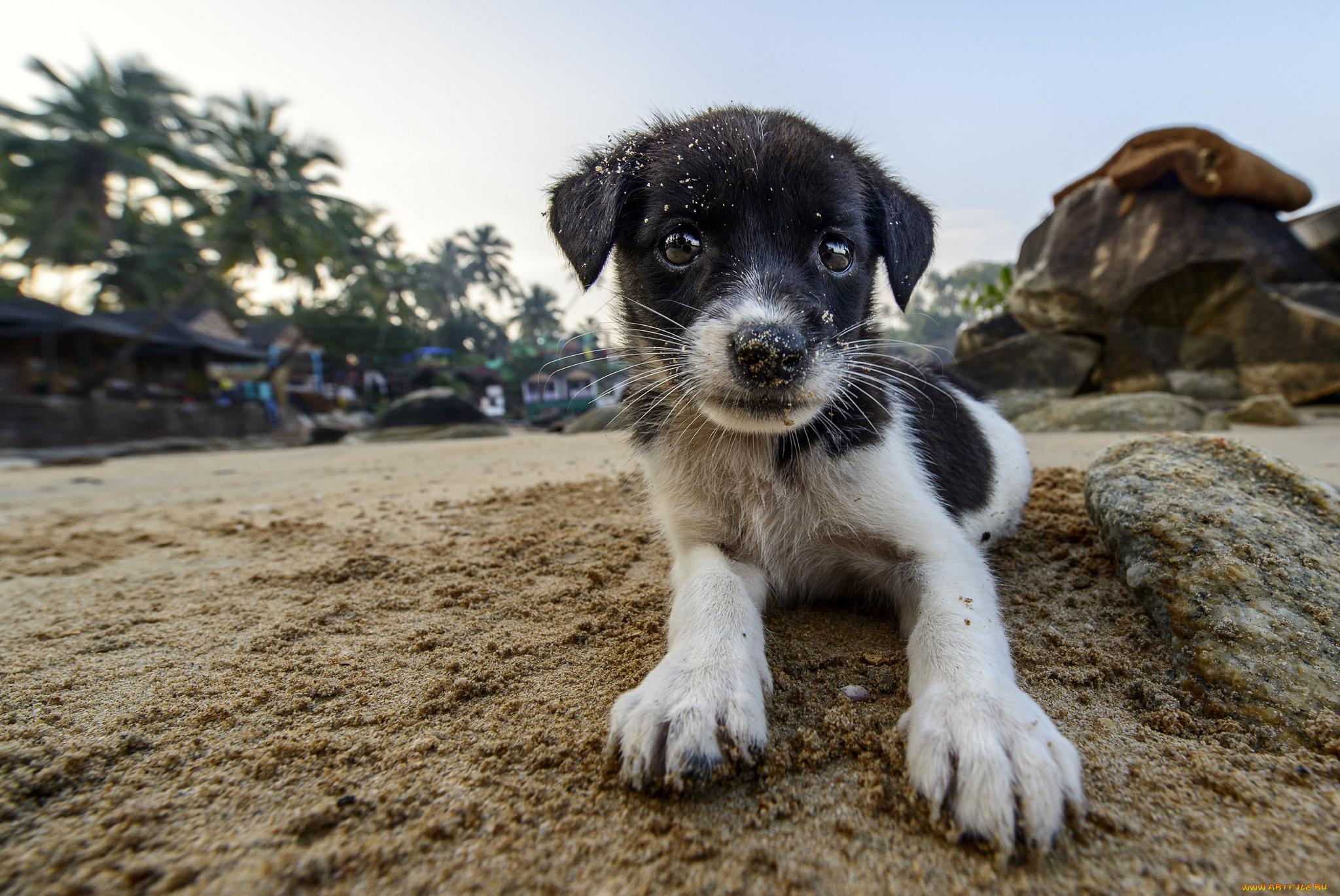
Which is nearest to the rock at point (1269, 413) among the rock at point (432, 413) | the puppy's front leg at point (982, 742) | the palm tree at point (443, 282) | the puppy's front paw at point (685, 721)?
the puppy's front leg at point (982, 742)

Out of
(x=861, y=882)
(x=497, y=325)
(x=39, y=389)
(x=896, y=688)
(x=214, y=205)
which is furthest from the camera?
(x=497, y=325)

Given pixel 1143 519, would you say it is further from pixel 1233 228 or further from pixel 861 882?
pixel 1233 228

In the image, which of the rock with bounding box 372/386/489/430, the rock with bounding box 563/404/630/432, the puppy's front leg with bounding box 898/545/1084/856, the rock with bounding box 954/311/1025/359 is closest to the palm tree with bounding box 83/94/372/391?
the rock with bounding box 372/386/489/430

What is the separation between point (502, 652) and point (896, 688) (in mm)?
1137

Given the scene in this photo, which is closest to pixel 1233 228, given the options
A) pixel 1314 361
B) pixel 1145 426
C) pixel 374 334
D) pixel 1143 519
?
pixel 1314 361

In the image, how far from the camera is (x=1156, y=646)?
5.76 ft

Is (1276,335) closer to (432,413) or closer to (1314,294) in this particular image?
(1314,294)

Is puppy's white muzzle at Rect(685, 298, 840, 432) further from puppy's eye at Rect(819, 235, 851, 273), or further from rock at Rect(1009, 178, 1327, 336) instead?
rock at Rect(1009, 178, 1327, 336)

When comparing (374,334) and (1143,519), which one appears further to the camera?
(374,334)

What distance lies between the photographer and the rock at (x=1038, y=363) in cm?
1018

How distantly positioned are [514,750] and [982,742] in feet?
3.18

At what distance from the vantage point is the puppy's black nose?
66.4 inches

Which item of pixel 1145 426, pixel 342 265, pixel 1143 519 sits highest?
pixel 342 265

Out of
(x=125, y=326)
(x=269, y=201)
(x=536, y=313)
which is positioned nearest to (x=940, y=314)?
(x=536, y=313)
